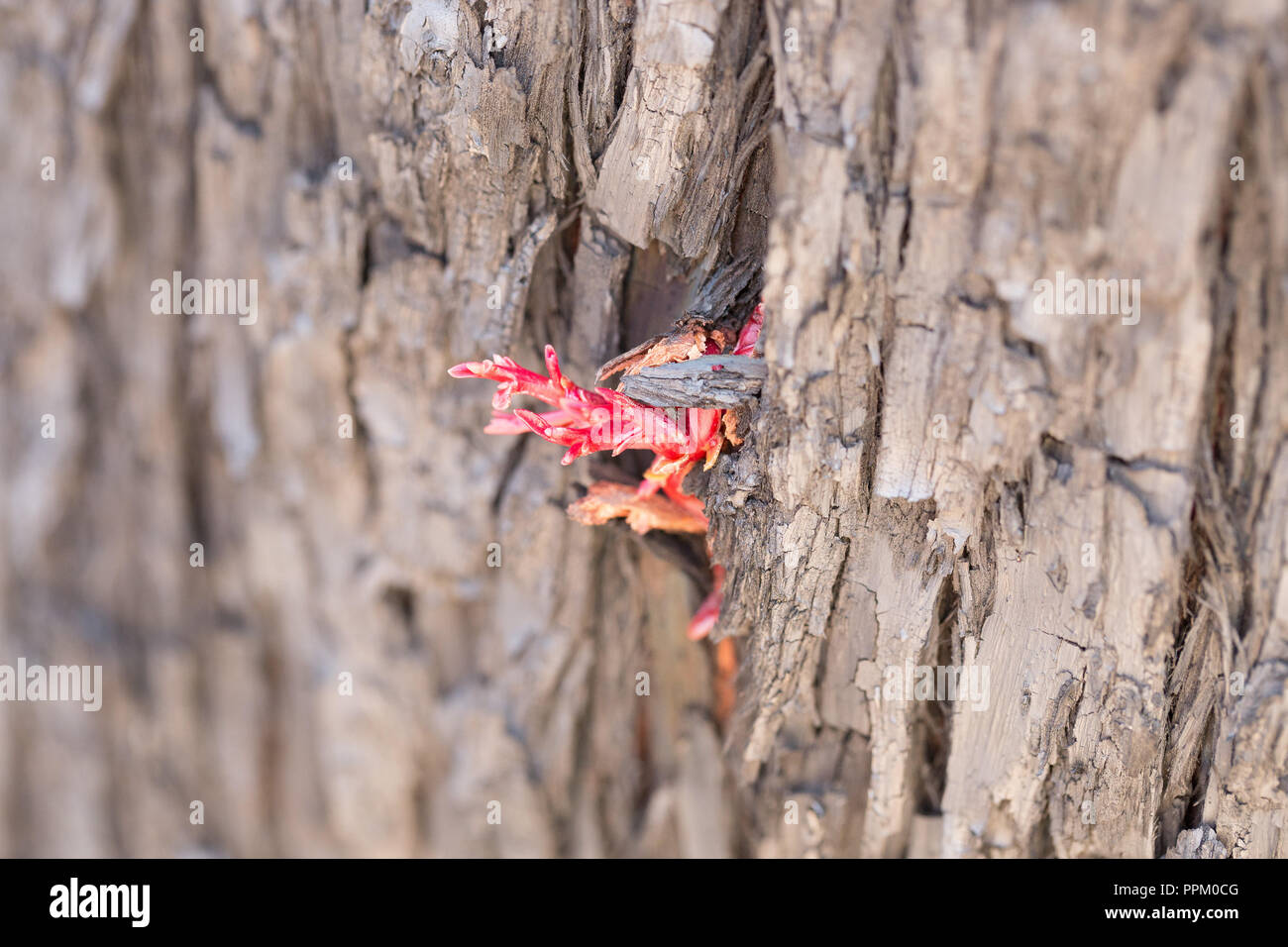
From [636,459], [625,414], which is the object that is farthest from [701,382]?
[636,459]

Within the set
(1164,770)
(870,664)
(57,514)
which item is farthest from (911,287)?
(57,514)

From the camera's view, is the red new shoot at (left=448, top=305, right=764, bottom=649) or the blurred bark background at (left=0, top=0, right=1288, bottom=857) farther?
the red new shoot at (left=448, top=305, right=764, bottom=649)

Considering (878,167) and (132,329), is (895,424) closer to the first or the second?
(878,167)

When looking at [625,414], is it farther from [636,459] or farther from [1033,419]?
[1033,419]

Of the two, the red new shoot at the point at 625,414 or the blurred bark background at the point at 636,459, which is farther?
the red new shoot at the point at 625,414

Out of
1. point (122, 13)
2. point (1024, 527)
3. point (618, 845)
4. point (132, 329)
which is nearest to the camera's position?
point (1024, 527)

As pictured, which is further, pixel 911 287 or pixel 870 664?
pixel 870 664

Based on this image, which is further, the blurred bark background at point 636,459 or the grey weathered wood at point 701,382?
the grey weathered wood at point 701,382
